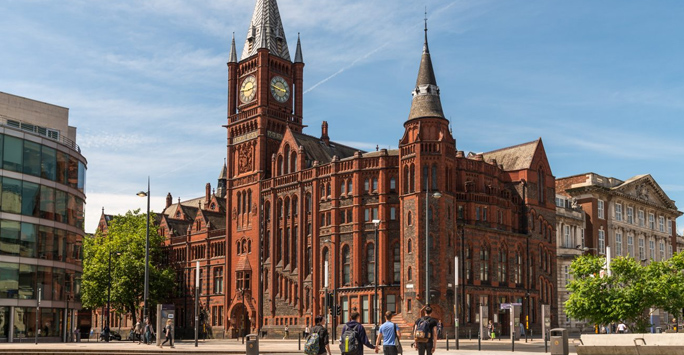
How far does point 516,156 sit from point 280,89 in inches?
1046

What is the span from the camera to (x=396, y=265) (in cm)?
7212

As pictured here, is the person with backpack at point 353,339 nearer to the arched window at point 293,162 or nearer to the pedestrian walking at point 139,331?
the pedestrian walking at point 139,331

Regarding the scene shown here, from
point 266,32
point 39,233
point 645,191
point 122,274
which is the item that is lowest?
Answer: point 122,274

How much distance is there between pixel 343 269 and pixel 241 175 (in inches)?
788

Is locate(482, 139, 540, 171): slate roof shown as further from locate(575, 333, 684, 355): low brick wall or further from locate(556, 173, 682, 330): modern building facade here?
locate(575, 333, 684, 355): low brick wall

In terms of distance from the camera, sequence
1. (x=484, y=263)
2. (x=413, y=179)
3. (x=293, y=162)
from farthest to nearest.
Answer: (x=293, y=162)
(x=484, y=263)
(x=413, y=179)

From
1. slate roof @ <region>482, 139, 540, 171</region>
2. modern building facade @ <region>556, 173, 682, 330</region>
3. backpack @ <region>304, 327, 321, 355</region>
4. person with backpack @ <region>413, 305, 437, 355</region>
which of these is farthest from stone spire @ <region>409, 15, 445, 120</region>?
backpack @ <region>304, 327, 321, 355</region>

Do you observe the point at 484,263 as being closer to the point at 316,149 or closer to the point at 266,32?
the point at 316,149

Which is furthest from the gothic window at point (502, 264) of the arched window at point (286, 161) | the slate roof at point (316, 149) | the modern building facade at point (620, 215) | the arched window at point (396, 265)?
the arched window at point (286, 161)

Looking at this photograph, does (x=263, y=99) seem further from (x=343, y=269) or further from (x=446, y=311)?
(x=446, y=311)

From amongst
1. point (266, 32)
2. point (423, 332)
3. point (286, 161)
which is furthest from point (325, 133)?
point (423, 332)

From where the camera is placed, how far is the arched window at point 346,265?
75062mm

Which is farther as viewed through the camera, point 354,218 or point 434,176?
point 354,218

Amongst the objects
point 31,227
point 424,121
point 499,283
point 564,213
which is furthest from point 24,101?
point 564,213
